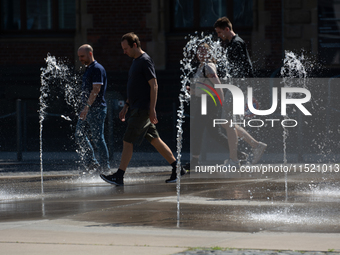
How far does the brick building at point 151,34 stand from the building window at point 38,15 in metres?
0.03

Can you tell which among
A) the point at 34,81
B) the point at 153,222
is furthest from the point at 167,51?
the point at 153,222

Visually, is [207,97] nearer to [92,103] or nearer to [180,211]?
[92,103]

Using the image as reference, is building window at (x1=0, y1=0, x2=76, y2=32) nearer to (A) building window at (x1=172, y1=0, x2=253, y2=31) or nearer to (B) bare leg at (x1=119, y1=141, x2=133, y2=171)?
(A) building window at (x1=172, y1=0, x2=253, y2=31)

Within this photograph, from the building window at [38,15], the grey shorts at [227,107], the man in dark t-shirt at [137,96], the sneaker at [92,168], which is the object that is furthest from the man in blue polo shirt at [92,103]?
the building window at [38,15]

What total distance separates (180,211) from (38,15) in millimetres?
14010

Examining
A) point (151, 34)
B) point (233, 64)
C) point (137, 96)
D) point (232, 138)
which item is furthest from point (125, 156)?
point (151, 34)

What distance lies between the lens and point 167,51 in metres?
18.0

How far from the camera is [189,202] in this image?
685 cm

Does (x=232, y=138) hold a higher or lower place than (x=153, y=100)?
lower

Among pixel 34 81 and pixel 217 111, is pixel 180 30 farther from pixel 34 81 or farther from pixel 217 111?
pixel 217 111

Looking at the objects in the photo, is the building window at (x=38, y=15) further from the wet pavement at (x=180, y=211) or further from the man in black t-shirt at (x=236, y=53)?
the wet pavement at (x=180, y=211)

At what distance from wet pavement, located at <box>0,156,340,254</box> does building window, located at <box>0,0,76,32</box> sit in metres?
10.2

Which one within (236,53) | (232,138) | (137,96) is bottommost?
(232,138)

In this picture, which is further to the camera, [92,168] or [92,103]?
[92,168]
